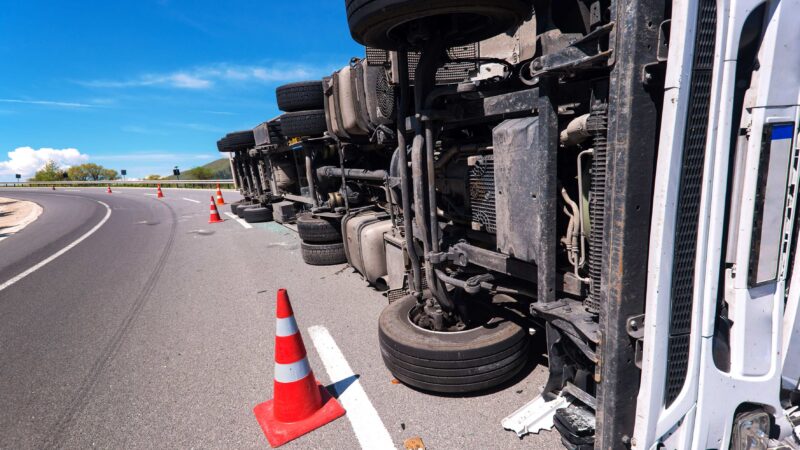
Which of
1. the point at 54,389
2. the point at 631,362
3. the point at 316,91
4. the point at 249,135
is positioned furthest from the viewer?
the point at 249,135

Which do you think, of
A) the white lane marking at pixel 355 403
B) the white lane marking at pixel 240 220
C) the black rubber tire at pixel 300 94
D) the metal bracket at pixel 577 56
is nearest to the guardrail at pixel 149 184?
the white lane marking at pixel 240 220

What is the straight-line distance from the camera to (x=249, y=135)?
11977mm

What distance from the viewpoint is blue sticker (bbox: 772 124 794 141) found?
146 cm

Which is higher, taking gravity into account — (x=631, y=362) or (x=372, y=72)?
(x=372, y=72)

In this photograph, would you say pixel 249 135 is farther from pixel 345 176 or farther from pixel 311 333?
pixel 311 333

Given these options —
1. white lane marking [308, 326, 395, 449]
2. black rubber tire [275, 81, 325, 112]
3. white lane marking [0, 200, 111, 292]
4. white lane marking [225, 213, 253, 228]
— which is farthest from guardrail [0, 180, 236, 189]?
white lane marking [308, 326, 395, 449]

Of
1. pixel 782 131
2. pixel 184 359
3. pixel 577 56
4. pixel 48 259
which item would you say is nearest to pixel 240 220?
pixel 48 259

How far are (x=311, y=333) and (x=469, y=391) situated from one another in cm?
172

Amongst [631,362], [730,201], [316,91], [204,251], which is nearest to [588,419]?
[631,362]

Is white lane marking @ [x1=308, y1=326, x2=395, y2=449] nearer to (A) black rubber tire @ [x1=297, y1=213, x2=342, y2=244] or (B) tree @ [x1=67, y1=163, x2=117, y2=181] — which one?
(A) black rubber tire @ [x1=297, y1=213, x2=342, y2=244]

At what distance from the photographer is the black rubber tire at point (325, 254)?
5.91 meters

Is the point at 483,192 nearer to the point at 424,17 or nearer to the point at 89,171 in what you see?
the point at 424,17

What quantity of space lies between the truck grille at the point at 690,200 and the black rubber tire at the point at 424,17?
94cm

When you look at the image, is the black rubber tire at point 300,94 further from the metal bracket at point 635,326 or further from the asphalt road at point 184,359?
the metal bracket at point 635,326
